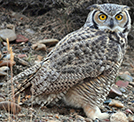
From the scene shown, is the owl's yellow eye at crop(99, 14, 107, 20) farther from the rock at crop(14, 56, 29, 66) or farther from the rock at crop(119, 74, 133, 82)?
the rock at crop(14, 56, 29, 66)

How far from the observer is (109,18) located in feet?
11.1

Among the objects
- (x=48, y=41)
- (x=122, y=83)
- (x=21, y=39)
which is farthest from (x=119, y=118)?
(x=21, y=39)

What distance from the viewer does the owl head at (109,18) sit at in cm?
336

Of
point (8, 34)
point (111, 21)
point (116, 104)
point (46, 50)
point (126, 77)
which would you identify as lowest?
point (116, 104)

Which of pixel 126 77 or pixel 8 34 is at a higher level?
pixel 8 34

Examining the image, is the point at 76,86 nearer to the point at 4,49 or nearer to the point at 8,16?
the point at 4,49

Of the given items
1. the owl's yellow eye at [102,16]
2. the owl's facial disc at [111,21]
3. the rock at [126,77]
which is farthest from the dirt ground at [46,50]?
the owl's yellow eye at [102,16]

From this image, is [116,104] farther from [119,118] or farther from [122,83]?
[122,83]

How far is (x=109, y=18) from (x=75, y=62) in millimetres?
836

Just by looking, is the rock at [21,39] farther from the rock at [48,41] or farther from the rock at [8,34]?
the rock at [48,41]

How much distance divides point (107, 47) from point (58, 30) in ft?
7.75

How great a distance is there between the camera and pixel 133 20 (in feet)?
17.4

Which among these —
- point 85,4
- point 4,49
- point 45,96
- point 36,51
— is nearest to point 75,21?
point 85,4

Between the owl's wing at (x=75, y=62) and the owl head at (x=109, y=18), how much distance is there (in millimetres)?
197
